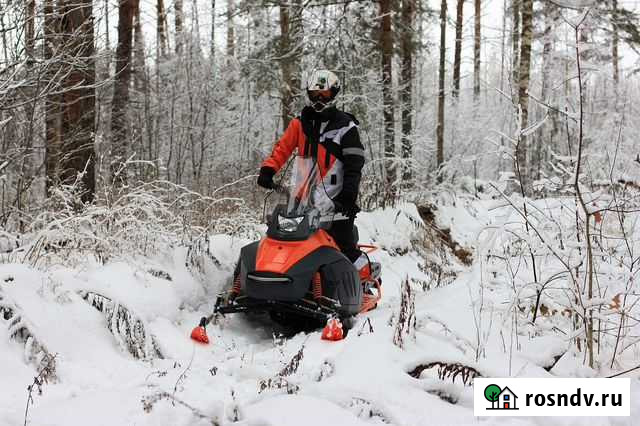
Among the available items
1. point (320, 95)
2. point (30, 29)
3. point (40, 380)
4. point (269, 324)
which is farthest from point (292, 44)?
point (40, 380)

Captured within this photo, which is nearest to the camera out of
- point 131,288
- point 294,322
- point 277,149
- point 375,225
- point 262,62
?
point 131,288

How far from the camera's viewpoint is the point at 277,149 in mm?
5234

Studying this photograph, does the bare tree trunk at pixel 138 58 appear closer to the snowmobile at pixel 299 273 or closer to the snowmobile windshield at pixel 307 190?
the snowmobile windshield at pixel 307 190

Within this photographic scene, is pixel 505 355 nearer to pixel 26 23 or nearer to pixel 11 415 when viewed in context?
pixel 11 415

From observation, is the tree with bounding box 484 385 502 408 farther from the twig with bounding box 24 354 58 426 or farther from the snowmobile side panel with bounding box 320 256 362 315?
the twig with bounding box 24 354 58 426

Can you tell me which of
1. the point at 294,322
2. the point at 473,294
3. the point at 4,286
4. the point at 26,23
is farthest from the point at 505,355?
the point at 26,23

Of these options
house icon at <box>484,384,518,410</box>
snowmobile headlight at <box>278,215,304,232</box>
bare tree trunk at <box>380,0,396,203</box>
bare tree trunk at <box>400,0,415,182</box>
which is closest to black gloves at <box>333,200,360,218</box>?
snowmobile headlight at <box>278,215,304,232</box>

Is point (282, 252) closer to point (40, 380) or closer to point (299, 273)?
point (299, 273)

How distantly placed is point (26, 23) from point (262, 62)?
7.76 metres

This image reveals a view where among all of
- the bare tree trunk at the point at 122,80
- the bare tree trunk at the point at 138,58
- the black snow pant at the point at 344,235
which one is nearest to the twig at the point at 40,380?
the black snow pant at the point at 344,235

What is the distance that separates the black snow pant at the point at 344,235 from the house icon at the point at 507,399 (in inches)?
92.5

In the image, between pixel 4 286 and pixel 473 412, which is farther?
pixel 4 286

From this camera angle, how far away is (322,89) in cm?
484

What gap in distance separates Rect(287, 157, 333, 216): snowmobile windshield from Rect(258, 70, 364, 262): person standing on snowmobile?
8 centimetres
